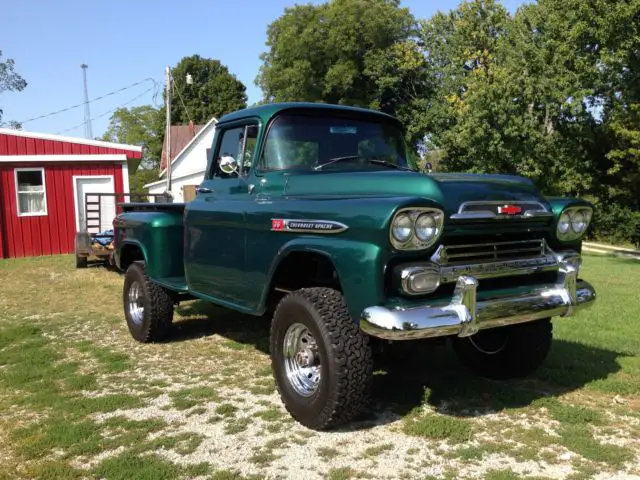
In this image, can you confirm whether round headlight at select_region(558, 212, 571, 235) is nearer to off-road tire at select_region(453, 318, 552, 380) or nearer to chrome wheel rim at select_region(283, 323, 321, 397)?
off-road tire at select_region(453, 318, 552, 380)

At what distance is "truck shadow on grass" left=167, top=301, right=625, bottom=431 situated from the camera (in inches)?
161

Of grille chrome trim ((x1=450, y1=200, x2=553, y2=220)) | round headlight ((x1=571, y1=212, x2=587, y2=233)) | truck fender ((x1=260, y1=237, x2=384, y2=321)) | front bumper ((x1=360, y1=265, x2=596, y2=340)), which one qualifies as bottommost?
front bumper ((x1=360, y1=265, x2=596, y2=340))

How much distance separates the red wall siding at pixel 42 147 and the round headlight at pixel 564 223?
588 inches

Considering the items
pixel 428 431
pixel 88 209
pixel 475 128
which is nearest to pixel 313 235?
pixel 428 431

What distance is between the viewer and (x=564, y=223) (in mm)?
4078

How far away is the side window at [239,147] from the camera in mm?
4664

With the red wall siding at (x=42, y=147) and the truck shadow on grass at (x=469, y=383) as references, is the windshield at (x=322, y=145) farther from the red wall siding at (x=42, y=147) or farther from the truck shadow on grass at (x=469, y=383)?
the red wall siding at (x=42, y=147)

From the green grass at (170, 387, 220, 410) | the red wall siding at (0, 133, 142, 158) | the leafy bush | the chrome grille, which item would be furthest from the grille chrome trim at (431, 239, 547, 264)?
the leafy bush

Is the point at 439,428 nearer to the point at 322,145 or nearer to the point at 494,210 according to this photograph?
the point at 494,210

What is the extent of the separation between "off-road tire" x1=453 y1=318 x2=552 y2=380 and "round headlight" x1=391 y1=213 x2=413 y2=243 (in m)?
1.63

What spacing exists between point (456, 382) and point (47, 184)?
14.7m

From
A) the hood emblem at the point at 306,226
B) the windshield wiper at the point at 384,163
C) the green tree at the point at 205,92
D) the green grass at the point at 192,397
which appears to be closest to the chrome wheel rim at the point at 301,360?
the hood emblem at the point at 306,226

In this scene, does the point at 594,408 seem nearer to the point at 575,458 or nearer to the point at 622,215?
the point at 575,458

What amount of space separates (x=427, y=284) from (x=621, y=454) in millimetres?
1493
